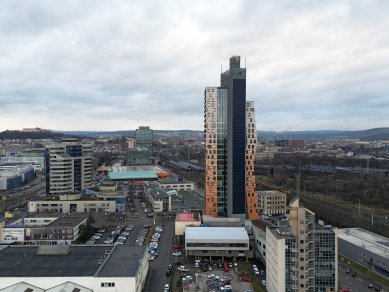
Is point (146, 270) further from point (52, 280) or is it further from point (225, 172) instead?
point (225, 172)

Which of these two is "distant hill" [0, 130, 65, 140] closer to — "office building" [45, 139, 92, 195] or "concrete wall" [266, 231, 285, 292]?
"office building" [45, 139, 92, 195]

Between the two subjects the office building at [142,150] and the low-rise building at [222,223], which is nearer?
the low-rise building at [222,223]

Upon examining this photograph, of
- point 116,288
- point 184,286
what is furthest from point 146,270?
point 116,288

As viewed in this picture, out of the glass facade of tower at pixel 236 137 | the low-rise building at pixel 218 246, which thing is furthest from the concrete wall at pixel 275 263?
the glass facade of tower at pixel 236 137

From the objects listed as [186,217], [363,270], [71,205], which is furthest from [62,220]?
[363,270]

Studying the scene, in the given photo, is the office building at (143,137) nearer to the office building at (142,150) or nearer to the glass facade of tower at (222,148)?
the office building at (142,150)

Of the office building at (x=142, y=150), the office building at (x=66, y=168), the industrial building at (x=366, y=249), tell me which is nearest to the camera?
the industrial building at (x=366, y=249)

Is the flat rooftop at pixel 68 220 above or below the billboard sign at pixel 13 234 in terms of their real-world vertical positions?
above
